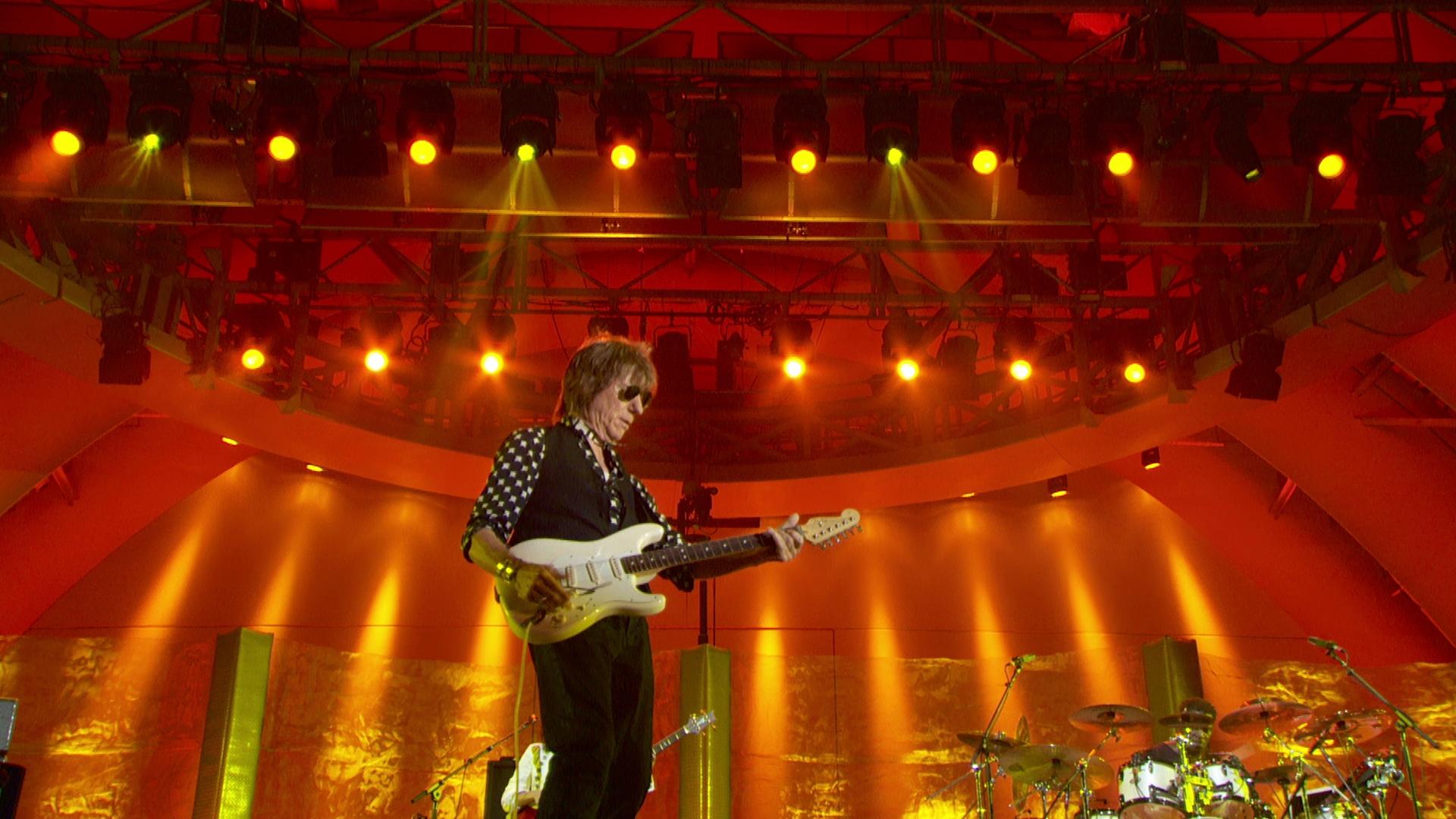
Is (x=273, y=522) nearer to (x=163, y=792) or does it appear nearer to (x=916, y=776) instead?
(x=163, y=792)

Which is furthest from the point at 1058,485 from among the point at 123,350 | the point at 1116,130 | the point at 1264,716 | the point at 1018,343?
the point at 123,350

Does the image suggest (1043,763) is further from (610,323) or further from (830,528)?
(830,528)

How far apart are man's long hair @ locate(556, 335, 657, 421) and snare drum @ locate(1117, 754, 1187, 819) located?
522 cm

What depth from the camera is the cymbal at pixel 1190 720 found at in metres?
7.60

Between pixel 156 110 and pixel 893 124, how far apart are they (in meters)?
4.06

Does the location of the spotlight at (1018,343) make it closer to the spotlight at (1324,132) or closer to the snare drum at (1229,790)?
the spotlight at (1324,132)

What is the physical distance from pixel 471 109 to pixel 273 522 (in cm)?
604

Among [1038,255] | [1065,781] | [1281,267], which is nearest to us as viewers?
[1065,781]

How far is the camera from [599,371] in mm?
3393

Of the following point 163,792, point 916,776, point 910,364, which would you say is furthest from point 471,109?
point 916,776

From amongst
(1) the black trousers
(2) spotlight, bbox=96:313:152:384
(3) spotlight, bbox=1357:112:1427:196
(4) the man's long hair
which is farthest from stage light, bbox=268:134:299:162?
(3) spotlight, bbox=1357:112:1427:196

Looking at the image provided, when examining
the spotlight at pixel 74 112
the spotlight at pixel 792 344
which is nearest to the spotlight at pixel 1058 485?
the spotlight at pixel 792 344

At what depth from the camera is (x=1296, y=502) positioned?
38.6 ft

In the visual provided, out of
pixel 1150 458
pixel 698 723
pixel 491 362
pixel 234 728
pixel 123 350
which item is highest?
pixel 491 362
